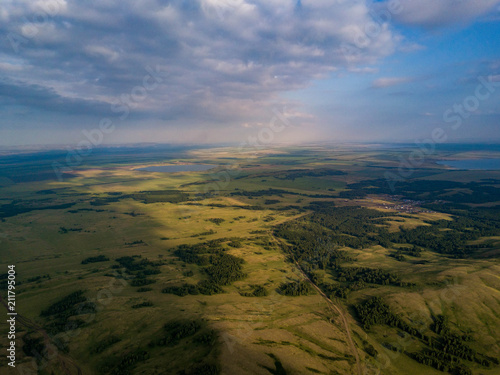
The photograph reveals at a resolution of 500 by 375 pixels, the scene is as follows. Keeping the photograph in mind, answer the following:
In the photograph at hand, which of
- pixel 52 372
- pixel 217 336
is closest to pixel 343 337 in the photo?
pixel 217 336

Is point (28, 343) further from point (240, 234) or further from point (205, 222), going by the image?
point (205, 222)

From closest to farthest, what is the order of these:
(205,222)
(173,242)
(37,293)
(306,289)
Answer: (37,293)
(306,289)
(173,242)
(205,222)

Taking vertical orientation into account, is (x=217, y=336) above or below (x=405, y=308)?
above

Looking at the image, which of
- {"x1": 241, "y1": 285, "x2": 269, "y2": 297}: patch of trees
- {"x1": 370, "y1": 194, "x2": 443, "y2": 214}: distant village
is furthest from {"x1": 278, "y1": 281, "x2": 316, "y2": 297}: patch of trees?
{"x1": 370, "y1": 194, "x2": 443, "y2": 214}: distant village

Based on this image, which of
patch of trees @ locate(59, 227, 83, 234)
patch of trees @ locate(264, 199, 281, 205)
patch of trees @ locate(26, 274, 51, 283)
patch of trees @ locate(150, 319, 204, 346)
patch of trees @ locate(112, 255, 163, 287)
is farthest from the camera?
patch of trees @ locate(264, 199, 281, 205)

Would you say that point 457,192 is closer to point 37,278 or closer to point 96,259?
point 96,259

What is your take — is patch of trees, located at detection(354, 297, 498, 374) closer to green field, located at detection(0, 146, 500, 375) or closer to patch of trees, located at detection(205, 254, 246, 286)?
green field, located at detection(0, 146, 500, 375)
